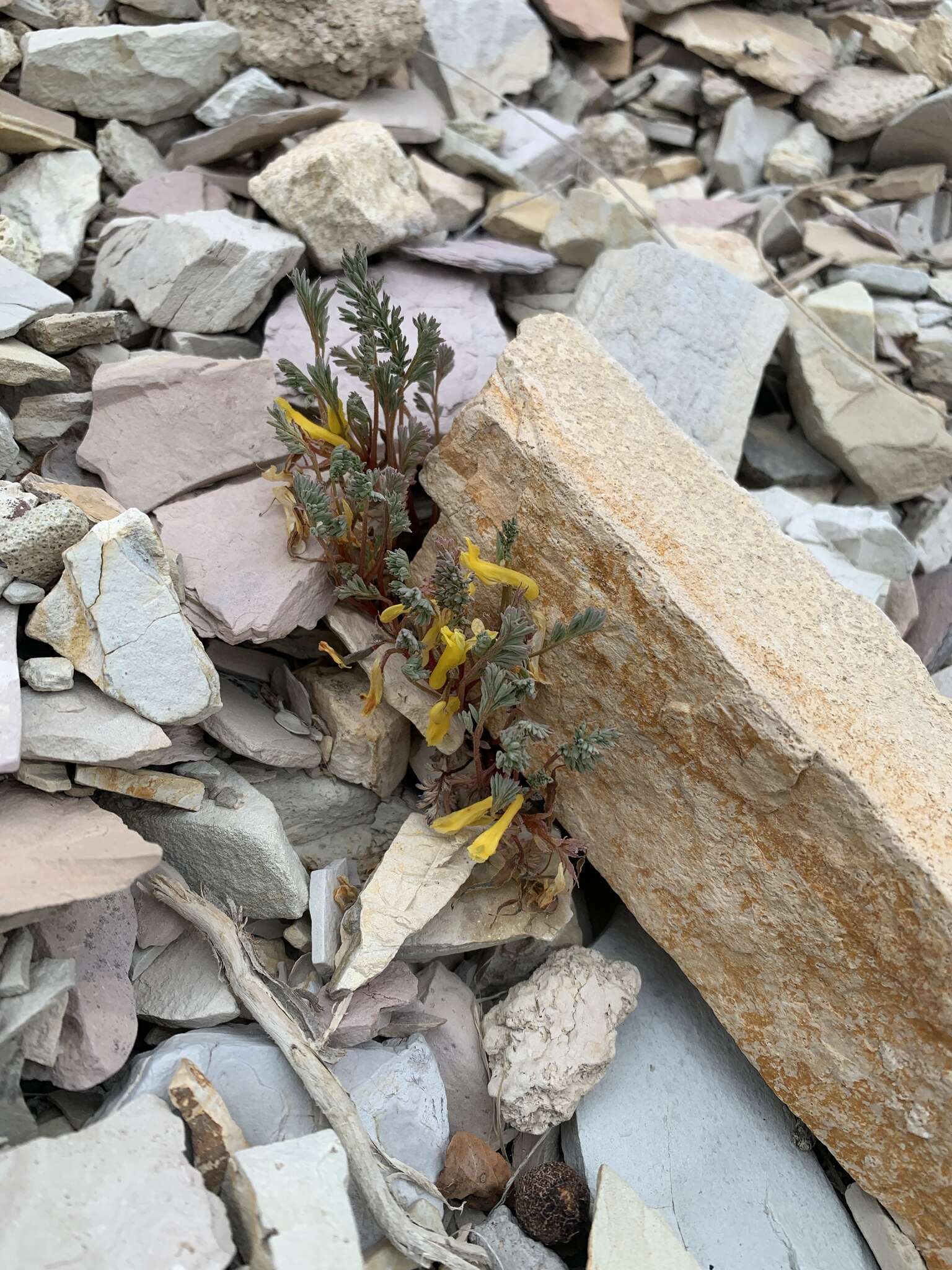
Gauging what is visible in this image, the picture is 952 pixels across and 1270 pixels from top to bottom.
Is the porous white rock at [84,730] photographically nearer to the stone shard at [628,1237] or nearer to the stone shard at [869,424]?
the stone shard at [628,1237]

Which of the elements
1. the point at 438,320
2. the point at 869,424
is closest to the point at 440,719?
the point at 438,320

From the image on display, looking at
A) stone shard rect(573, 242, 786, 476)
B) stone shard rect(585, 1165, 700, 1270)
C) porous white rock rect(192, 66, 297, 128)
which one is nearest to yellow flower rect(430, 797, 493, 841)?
stone shard rect(585, 1165, 700, 1270)

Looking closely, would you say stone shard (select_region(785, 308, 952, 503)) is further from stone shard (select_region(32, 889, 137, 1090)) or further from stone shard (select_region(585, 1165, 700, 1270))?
stone shard (select_region(32, 889, 137, 1090))

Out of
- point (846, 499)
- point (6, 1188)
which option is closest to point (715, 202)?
point (846, 499)

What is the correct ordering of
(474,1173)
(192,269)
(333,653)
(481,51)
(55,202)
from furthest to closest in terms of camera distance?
(481,51), (55,202), (192,269), (333,653), (474,1173)

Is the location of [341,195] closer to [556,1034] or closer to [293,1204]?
[556,1034]

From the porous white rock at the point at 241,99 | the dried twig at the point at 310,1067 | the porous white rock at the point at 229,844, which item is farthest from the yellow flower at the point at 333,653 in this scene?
the porous white rock at the point at 241,99
